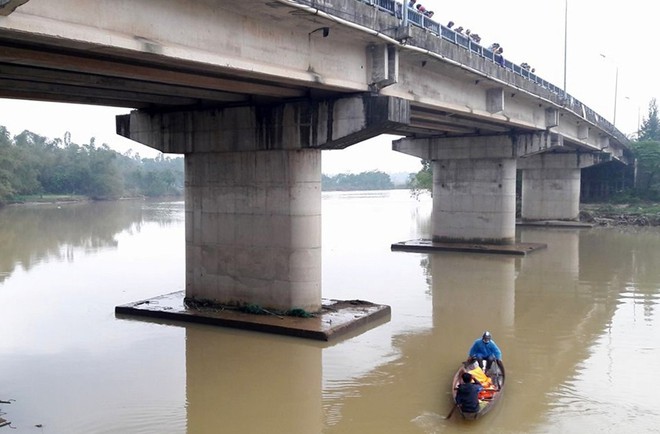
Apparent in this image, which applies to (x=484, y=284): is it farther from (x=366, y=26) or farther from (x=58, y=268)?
(x=58, y=268)

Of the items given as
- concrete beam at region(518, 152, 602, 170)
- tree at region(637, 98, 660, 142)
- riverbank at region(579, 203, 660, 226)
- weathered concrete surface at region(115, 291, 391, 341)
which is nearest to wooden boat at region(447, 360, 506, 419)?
weathered concrete surface at region(115, 291, 391, 341)

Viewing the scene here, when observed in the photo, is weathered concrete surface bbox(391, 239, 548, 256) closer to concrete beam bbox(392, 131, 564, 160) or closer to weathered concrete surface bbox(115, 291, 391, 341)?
concrete beam bbox(392, 131, 564, 160)

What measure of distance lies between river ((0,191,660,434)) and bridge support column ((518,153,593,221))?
23.1 m

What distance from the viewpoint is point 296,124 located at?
1622 cm

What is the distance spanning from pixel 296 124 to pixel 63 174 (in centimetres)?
9774

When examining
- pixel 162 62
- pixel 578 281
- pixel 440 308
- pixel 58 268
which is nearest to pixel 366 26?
pixel 162 62

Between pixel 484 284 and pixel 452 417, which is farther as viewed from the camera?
pixel 484 284

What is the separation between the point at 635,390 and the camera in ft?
37.8

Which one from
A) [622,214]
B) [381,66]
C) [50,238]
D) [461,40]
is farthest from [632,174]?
[381,66]

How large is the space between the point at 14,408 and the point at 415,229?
38.3m

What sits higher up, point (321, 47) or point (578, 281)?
point (321, 47)

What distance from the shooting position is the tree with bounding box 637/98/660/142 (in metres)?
92.1

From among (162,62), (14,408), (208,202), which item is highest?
(162,62)

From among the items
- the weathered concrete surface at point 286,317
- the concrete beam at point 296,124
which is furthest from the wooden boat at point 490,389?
the concrete beam at point 296,124
